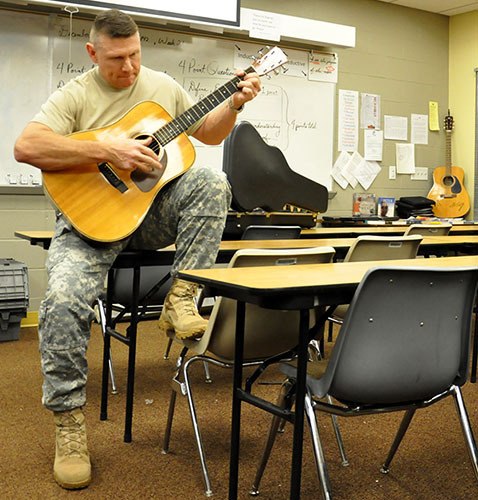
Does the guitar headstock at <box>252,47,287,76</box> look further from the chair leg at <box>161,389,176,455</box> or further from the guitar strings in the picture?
the chair leg at <box>161,389,176,455</box>

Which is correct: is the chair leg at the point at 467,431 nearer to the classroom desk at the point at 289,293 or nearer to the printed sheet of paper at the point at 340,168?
the classroom desk at the point at 289,293

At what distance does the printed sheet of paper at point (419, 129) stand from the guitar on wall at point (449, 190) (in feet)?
0.69

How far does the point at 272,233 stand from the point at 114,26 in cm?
179

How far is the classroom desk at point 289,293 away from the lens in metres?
1.45

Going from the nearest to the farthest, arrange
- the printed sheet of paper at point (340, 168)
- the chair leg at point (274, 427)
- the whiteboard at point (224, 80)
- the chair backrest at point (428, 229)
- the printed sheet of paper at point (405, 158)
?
the chair leg at point (274, 427)
the chair backrest at point (428, 229)
the whiteboard at point (224, 80)
the printed sheet of paper at point (340, 168)
the printed sheet of paper at point (405, 158)

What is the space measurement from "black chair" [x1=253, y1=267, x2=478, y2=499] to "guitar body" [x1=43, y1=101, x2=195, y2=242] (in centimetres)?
91

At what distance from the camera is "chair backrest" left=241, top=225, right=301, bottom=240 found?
3.86 metres

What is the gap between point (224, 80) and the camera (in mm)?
5297

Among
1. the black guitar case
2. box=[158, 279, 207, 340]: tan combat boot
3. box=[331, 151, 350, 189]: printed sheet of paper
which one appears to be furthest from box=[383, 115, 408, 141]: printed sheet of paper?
box=[158, 279, 207, 340]: tan combat boot

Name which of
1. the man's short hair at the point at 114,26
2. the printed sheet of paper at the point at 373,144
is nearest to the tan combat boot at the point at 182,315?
the man's short hair at the point at 114,26

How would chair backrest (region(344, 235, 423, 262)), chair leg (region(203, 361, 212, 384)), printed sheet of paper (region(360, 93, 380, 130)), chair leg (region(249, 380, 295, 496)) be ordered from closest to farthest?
1. chair leg (region(249, 380, 295, 496))
2. chair backrest (region(344, 235, 423, 262))
3. chair leg (region(203, 361, 212, 384))
4. printed sheet of paper (region(360, 93, 380, 130))

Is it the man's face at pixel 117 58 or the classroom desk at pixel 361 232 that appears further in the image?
the classroom desk at pixel 361 232

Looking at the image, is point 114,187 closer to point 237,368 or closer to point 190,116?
point 190,116

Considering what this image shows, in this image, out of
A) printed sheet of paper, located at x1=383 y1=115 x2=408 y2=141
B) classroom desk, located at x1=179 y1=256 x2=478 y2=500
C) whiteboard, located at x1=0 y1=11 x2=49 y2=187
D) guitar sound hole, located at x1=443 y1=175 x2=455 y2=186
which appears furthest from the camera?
guitar sound hole, located at x1=443 y1=175 x2=455 y2=186
